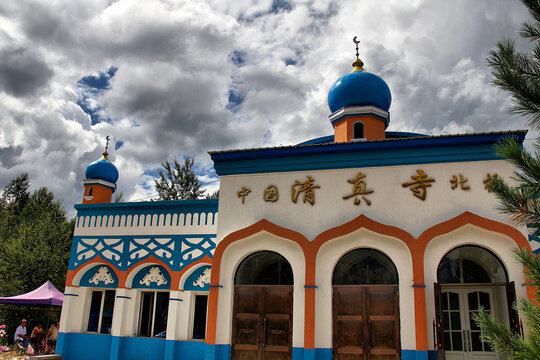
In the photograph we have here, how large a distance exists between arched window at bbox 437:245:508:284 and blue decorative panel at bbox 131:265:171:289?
6.26 meters

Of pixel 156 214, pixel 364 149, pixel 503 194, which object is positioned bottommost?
pixel 503 194

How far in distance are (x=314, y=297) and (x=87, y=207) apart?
6.96m

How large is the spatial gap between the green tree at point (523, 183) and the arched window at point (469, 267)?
3.29 metres

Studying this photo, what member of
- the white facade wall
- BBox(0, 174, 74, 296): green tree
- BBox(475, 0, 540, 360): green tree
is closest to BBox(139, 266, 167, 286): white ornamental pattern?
the white facade wall

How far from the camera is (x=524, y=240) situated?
7.50 meters

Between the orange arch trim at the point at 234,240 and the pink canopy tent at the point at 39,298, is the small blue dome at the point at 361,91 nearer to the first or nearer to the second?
the orange arch trim at the point at 234,240

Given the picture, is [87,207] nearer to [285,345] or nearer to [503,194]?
[285,345]

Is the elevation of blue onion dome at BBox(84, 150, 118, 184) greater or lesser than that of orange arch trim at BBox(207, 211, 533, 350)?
greater

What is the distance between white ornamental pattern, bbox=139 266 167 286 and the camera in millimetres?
10797

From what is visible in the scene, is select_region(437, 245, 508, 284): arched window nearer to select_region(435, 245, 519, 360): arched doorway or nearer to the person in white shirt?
select_region(435, 245, 519, 360): arched doorway

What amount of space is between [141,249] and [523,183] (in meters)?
8.80

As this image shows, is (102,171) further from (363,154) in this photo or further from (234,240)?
(363,154)

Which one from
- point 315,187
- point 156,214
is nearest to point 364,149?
point 315,187

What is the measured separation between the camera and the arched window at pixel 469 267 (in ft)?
25.5
